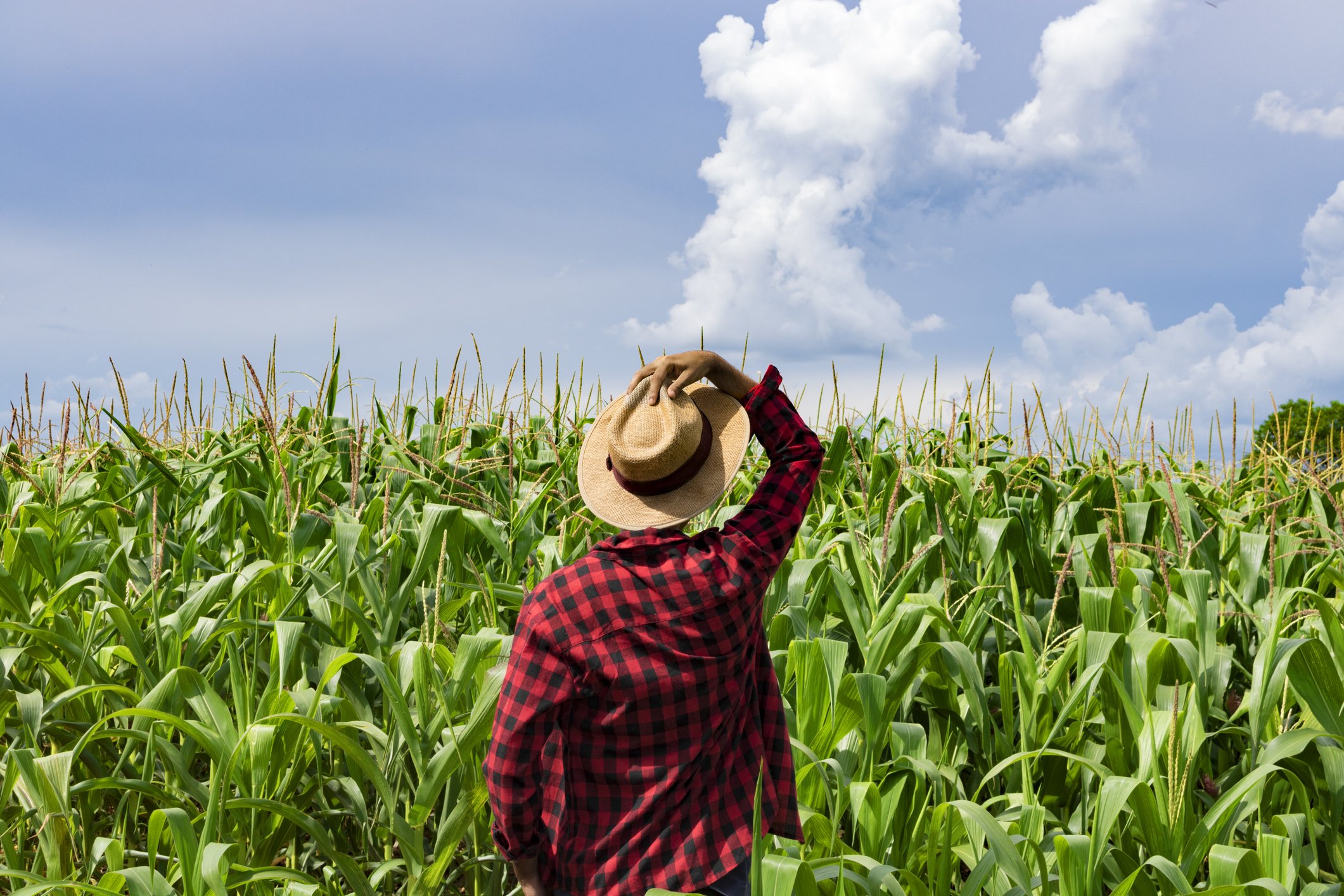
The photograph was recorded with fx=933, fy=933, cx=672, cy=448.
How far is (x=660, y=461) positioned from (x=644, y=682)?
415 millimetres

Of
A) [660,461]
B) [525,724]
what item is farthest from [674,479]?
[525,724]

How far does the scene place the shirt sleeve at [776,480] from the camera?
1863mm

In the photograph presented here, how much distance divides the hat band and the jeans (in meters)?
0.76

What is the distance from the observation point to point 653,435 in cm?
182

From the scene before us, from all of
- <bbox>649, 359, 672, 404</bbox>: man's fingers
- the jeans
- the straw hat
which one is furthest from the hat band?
the jeans

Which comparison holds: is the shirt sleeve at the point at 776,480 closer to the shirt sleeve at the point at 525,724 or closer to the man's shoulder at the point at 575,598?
the man's shoulder at the point at 575,598

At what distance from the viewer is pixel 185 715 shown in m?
2.93

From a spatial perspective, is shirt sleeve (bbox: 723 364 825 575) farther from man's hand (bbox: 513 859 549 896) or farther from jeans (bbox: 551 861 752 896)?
A: man's hand (bbox: 513 859 549 896)

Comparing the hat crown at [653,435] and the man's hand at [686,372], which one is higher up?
the man's hand at [686,372]

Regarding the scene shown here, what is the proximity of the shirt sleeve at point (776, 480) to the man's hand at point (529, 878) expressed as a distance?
747 mm

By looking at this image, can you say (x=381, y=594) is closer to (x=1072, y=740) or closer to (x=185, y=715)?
(x=185, y=715)

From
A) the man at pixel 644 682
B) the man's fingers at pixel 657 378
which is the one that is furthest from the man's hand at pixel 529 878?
the man's fingers at pixel 657 378

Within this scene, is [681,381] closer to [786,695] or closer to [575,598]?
[575,598]

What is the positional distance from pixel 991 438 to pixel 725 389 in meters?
4.03
